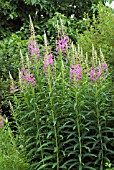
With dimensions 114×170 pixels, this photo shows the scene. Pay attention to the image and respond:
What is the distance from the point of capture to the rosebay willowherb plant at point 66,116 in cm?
411

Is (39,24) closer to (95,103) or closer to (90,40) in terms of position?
(90,40)

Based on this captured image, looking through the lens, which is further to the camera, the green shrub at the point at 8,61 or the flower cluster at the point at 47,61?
the green shrub at the point at 8,61

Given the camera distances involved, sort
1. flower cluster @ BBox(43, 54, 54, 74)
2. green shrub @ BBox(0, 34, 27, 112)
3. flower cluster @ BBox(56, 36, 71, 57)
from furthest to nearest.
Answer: green shrub @ BBox(0, 34, 27, 112) < flower cluster @ BBox(56, 36, 71, 57) < flower cluster @ BBox(43, 54, 54, 74)

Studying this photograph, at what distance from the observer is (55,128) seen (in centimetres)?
419

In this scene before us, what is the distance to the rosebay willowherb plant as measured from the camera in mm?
4113

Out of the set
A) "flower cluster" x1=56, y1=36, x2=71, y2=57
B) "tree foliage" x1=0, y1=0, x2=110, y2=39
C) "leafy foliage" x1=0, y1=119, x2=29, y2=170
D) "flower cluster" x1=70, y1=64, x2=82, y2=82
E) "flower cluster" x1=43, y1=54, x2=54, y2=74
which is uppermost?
"tree foliage" x1=0, y1=0, x2=110, y2=39

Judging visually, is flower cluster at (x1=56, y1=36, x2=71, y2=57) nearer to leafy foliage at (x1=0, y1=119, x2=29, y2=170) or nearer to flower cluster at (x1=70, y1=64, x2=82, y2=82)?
flower cluster at (x1=70, y1=64, x2=82, y2=82)

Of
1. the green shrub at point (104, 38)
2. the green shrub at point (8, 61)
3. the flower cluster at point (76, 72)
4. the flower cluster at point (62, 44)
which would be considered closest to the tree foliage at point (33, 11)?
the green shrub at point (8, 61)

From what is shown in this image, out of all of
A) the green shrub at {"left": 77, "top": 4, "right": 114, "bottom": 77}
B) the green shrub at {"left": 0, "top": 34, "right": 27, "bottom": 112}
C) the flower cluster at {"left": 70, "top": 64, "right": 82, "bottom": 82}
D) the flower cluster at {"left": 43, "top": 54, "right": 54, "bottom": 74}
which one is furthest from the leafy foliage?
the green shrub at {"left": 77, "top": 4, "right": 114, "bottom": 77}

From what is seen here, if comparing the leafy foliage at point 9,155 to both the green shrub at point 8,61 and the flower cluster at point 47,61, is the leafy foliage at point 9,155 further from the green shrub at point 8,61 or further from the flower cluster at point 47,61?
the green shrub at point 8,61

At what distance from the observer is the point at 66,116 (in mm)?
4254

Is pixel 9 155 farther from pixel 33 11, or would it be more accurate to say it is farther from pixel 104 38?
pixel 33 11

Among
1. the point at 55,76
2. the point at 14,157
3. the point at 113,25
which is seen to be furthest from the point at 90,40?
the point at 14,157

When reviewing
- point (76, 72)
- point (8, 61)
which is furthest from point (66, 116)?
point (8, 61)
